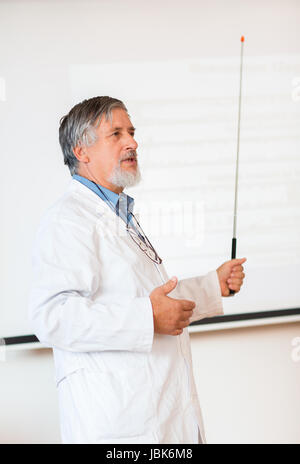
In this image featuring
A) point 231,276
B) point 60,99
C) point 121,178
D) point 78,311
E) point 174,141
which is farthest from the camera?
point 174,141

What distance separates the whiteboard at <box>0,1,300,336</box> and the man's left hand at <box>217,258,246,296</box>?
0.63 m

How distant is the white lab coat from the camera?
121 centimetres

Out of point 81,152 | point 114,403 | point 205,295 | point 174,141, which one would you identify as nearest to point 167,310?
point 114,403


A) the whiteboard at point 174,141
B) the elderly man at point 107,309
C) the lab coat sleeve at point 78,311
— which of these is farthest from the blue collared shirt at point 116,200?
the whiteboard at point 174,141

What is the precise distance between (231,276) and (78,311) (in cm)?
56

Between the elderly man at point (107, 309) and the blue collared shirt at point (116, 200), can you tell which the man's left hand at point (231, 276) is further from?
the blue collared shirt at point (116, 200)

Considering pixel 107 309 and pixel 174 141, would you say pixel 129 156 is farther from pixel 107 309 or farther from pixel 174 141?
pixel 174 141

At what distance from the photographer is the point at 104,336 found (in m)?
1.20

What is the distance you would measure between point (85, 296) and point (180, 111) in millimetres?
1161

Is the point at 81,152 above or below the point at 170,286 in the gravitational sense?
above

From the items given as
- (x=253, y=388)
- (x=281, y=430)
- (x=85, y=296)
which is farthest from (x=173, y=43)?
(x=281, y=430)

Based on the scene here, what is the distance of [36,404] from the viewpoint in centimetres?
211

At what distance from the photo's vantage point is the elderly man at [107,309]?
3.97 ft

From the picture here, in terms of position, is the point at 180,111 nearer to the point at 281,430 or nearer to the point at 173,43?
the point at 173,43
